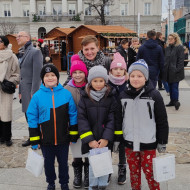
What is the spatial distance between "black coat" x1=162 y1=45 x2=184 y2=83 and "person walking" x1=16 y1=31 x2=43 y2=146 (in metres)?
3.69

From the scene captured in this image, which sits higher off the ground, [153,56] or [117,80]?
[153,56]

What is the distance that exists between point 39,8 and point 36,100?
48225 mm

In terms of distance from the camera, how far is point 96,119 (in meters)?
2.71

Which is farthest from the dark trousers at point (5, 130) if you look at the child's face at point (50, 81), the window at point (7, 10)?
the window at point (7, 10)

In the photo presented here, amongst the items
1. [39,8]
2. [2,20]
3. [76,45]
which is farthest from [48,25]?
[76,45]

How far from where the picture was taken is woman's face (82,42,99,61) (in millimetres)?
3059

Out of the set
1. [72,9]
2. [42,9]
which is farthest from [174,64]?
[42,9]

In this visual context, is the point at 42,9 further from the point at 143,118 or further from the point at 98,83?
the point at 143,118

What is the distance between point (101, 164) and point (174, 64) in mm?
4721

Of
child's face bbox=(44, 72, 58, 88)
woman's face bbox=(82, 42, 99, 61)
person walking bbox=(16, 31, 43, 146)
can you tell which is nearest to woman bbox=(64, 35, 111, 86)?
woman's face bbox=(82, 42, 99, 61)

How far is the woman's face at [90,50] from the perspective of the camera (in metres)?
3.06

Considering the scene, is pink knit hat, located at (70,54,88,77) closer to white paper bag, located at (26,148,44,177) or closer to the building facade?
white paper bag, located at (26,148,44,177)

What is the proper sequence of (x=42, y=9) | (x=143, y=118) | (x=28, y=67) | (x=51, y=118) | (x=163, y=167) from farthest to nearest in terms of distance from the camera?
1. (x=42, y=9)
2. (x=28, y=67)
3. (x=51, y=118)
4. (x=143, y=118)
5. (x=163, y=167)

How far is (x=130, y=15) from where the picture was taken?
46.2 meters
